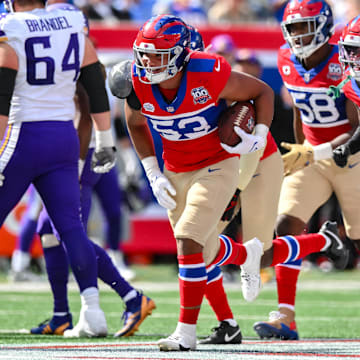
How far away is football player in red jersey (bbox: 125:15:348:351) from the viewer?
15.5 ft

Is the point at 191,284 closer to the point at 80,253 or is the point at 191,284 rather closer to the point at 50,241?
the point at 80,253

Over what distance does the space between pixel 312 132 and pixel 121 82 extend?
1.46 m

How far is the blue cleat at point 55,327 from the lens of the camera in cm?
569

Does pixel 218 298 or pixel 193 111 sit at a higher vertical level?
pixel 193 111

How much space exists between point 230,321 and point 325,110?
4.60 ft

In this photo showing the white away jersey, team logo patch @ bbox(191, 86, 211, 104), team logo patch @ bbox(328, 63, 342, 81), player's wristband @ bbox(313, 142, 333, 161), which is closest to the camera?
team logo patch @ bbox(191, 86, 211, 104)

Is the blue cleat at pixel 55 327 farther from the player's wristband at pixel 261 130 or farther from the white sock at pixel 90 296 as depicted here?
the player's wristband at pixel 261 130

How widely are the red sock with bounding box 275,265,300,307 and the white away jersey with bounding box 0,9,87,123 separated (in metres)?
1.54

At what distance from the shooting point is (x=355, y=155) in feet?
19.0

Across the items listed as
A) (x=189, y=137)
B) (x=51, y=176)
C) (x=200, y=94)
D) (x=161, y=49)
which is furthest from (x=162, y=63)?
(x=51, y=176)

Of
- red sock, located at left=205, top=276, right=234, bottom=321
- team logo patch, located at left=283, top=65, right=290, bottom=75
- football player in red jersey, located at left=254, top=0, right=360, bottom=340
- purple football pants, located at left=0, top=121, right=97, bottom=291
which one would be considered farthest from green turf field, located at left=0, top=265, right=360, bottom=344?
team logo patch, located at left=283, top=65, right=290, bottom=75

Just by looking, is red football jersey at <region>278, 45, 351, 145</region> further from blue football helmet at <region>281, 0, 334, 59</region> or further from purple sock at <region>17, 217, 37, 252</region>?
purple sock at <region>17, 217, 37, 252</region>

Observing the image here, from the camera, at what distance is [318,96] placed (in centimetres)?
576

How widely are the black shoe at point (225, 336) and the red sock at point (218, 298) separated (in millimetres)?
44
